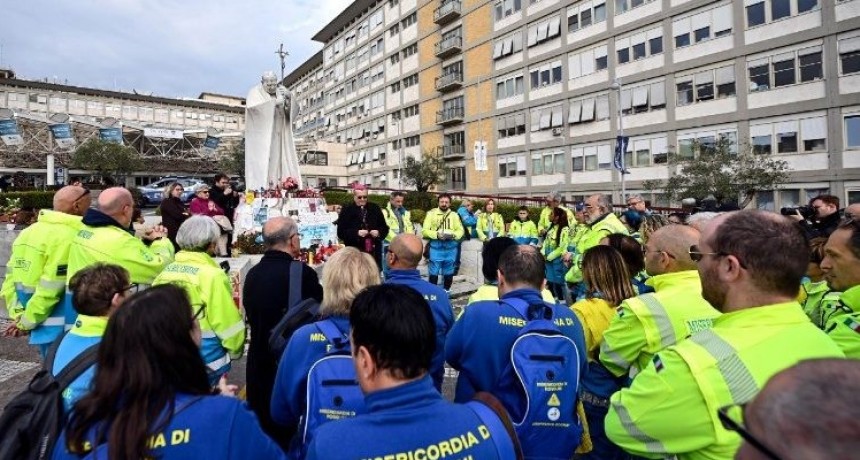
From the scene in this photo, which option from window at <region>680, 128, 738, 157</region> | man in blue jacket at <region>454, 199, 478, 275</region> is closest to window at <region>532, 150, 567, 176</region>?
window at <region>680, 128, 738, 157</region>

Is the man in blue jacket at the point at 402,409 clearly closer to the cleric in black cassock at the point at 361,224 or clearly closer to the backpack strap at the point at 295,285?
the backpack strap at the point at 295,285

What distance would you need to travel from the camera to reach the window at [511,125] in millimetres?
40531

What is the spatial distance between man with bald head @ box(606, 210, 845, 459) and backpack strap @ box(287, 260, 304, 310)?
2.30 m

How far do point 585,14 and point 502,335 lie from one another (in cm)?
3759

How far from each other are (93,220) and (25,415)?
7.57 ft

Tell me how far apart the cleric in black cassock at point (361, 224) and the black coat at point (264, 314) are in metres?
4.62

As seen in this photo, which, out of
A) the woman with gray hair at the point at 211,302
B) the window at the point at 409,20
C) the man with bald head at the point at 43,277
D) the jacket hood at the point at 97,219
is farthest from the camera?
the window at the point at 409,20

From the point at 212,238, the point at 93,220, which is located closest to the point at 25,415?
the point at 212,238

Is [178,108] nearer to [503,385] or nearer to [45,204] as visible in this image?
[45,204]

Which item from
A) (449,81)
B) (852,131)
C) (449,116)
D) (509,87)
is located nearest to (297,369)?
(852,131)

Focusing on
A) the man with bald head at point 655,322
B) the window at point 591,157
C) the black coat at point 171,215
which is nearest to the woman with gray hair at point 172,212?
the black coat at point 171,215

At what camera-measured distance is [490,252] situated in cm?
385

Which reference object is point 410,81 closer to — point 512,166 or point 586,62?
point 512,166

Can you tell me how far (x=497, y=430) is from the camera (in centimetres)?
160
